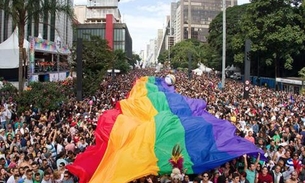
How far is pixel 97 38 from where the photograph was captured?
1527 inches

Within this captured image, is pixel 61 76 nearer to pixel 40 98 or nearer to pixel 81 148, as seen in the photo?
pixel 40 98

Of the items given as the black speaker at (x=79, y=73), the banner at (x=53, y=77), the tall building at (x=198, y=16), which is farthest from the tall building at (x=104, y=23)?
the black speaker at (x=79, y=73)

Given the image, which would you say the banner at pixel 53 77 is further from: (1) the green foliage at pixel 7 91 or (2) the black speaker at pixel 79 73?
(1) the green foliage at pixel 7 91

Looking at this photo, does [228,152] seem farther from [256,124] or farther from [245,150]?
[256,124]

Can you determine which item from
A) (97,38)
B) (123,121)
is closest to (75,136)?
(123,121)

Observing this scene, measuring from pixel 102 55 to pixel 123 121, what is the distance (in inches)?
939

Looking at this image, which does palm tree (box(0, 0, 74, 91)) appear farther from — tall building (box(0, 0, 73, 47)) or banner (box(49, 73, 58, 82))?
banner (box(49, 73, 58, 82))

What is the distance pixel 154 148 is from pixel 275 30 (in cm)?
3513

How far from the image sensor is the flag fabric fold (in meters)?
9.35

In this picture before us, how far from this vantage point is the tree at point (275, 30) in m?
40.4

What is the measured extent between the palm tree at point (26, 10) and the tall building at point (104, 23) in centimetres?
7202

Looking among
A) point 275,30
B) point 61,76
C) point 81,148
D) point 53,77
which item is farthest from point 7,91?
point 275,30

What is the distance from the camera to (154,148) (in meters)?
10.2

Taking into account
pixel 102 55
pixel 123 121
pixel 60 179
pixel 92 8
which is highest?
pixel 92 8
